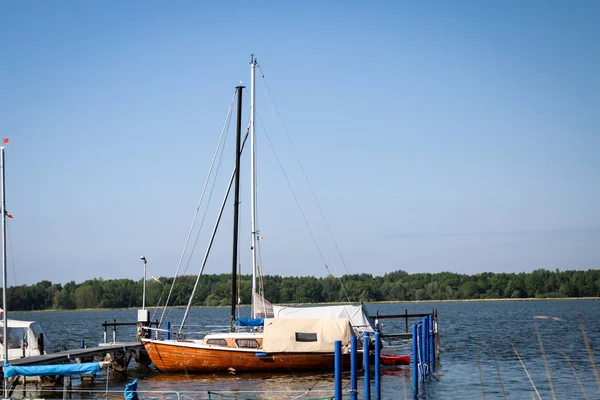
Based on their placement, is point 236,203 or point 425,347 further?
point 236,203

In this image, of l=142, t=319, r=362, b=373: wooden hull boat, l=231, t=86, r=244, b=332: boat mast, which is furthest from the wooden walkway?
l=231, t=86, r=244, b=332: boat mast

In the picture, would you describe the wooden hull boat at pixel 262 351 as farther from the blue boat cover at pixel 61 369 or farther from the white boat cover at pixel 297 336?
the blue boat cover at pixel 61 369

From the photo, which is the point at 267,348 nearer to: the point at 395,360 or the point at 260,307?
the point at 260,307

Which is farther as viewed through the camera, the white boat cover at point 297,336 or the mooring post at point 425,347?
the white boat cover at point 297,336

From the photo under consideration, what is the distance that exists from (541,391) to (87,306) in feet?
541

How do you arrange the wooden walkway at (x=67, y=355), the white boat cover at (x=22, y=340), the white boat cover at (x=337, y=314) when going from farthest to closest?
the white boat cover at (x=337, y=314) → the white boat cover at (x=22, y=340) → the wooden walkway at (x=67, y=355)

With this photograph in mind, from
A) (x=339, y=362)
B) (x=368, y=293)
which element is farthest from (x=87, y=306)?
(x=339, y=362)

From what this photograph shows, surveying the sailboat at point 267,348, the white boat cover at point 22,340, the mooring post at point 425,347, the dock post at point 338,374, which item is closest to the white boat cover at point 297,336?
the sailboat at point 267,348

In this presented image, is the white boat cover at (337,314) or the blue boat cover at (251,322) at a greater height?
the white boat cover at (337,314)

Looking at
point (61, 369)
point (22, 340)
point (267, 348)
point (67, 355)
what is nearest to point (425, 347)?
point (267, 348)

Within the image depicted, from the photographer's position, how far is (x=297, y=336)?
123 ft

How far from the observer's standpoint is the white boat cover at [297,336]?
1464 inches

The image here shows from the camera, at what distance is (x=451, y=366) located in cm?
4275

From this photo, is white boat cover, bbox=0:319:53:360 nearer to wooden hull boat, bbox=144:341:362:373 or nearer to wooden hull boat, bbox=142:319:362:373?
wooden hull boat, bbox=142:319:362:373
